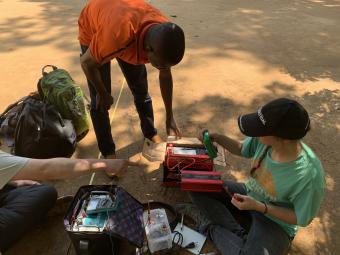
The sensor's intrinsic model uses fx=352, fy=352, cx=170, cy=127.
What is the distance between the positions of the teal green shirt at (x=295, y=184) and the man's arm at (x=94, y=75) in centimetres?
119

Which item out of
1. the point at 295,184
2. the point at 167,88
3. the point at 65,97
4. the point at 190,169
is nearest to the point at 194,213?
the point at 190,169

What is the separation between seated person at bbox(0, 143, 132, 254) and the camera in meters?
2.07

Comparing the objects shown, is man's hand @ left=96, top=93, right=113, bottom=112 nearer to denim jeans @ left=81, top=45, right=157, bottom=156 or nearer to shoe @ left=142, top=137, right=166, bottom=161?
denim jeans @ left=81, top=45, right=157, bottom=156

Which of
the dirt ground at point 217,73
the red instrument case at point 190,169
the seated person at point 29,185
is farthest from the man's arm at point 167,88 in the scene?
the seated person at point 29,185

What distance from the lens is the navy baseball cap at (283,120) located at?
6.13 ft

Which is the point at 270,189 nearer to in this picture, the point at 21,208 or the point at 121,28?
the point at 121,28

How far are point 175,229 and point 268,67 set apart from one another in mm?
3055

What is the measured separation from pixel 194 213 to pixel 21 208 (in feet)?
4.09

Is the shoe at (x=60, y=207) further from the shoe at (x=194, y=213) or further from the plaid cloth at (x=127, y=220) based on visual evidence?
the shoe at (x=194, y=213)

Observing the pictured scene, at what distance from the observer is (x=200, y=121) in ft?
12.4

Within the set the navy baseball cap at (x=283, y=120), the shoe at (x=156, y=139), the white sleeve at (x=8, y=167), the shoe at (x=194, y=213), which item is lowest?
the shoe at (x=194, y=213)

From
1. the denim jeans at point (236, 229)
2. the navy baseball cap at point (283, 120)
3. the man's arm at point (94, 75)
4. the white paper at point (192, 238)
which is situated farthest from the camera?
the white paper at point (192, 238)

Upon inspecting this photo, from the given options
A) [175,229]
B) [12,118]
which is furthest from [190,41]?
[175,229]

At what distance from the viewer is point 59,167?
7.29 feet
